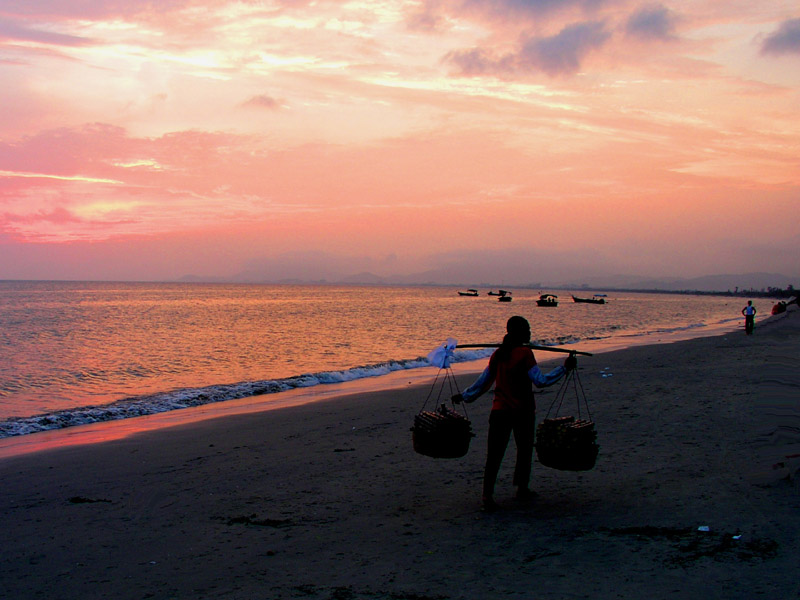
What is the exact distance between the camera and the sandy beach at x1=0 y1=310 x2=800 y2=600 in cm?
436

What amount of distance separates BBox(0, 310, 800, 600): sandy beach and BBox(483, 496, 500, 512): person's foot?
10 centimetres

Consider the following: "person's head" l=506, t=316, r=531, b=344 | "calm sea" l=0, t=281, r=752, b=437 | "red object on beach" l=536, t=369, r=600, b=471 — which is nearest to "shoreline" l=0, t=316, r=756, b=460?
"calm sea" l=0, t=281, r=752, b=437

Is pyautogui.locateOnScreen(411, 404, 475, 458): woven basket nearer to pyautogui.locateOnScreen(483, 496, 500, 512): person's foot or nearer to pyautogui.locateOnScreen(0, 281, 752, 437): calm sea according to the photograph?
pyautogui.locateOnScreen(483, 496, 500, 512): person's foot

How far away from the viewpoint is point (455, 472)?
7.39 metres

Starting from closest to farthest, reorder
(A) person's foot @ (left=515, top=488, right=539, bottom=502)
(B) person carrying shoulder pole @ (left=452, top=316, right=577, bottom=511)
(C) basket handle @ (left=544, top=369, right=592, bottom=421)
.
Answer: (B) person carrying shoulder pole @ (left=452, top=316, right=577, bottom=511)
(A) person's foot @ (left=515, top=488, right=539, bottom=502)
(C) basket handle @ (left=544, top=369, right=592, bottom=421)

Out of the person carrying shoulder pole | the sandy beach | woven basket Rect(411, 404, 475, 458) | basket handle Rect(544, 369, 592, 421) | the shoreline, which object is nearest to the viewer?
the sandy beach

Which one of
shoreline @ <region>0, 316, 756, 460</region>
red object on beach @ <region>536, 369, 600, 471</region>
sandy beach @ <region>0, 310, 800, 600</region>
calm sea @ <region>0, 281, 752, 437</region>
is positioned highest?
red object on beach @ <region>536, 369, 600, 471</region>

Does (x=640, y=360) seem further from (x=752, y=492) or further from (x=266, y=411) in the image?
(x=752, y=492)

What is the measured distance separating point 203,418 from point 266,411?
132 cm

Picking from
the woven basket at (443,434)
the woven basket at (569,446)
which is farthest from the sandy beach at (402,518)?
the woven basket at (443,434)

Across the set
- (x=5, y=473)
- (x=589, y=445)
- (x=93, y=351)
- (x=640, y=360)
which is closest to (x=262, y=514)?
(x=589, y=445)

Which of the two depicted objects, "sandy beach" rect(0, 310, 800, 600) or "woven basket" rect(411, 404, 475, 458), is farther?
"woven basket" rect(411, 404, 475, 458)

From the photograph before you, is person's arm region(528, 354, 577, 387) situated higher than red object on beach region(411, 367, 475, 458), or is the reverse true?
person's arm region(528, 354, 577, 387)

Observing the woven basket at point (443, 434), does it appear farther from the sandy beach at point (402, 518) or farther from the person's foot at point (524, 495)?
the person's foot at point (524, 495)
